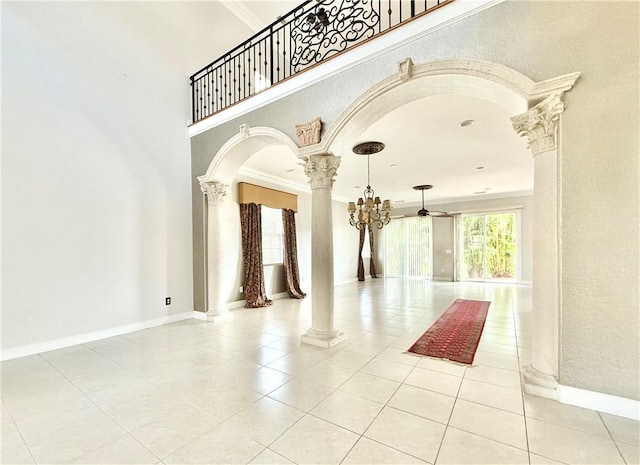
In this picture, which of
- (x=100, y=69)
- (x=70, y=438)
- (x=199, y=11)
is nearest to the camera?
(x=70, y=438)

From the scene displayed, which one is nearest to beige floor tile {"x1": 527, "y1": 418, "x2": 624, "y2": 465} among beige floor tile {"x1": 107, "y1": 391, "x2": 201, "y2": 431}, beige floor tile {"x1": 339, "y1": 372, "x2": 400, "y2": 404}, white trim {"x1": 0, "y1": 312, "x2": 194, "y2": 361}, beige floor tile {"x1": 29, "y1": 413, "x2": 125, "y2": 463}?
beige floor tile {"x1": 339, "y1": 372, "x2": 400, "y2": 404}

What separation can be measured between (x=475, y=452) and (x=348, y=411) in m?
0.85

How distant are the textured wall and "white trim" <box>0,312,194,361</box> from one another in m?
5.14

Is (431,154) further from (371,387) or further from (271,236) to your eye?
(371,387)

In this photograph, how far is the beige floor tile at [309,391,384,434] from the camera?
197 cm

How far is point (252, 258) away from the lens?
6.09 metres

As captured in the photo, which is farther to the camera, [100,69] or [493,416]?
[100,69]

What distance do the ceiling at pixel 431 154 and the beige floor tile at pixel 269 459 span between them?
11.7 feet

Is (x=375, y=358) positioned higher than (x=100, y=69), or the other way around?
(x=100, y=69)

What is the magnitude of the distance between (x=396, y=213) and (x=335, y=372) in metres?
9.08

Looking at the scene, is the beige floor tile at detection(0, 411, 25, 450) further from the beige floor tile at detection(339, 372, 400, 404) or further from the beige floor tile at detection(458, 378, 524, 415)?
the beige floor tile at detection(458, 378, 524, 415)

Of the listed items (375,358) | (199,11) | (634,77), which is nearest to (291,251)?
(375,358)

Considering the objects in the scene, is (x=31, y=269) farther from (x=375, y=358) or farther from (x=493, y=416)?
(x=493, y=416)

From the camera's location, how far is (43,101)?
354cm
